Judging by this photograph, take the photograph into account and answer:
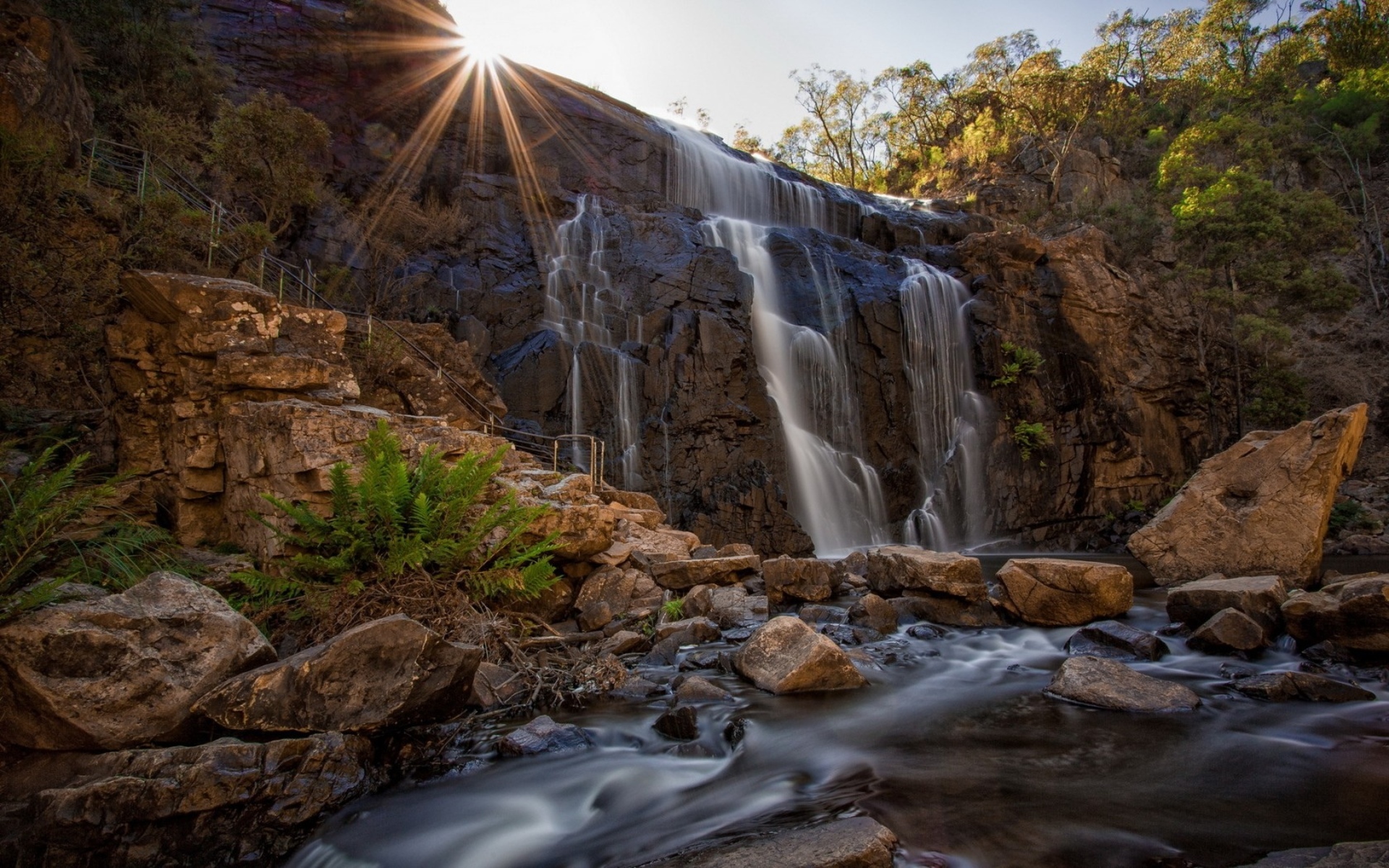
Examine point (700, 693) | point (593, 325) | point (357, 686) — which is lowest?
point (700, 693)

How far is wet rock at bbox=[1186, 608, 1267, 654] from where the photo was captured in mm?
6020

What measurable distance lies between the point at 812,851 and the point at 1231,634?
578 centimetres

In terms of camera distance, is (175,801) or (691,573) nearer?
(175,801)

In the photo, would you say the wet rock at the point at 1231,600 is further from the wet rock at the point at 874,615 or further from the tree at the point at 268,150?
the tree at the point at 268,150

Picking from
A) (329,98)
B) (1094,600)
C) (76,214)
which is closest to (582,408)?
(76,214)

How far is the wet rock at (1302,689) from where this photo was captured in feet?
15.4

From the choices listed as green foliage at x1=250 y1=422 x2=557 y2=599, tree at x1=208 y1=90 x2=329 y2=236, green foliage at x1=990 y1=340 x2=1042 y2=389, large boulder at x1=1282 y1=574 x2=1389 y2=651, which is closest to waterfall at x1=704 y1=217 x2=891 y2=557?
green foliage at x1=990 y1=340 x2=1042 y2=389

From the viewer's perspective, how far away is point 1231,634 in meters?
6.06

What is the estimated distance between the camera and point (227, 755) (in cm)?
308

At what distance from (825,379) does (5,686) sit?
20.4m

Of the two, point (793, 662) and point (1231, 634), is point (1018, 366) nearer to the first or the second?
point (1231, 634)

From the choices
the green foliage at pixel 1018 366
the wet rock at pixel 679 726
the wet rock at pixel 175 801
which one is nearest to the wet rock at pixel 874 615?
the wet rock at pixel 679 726

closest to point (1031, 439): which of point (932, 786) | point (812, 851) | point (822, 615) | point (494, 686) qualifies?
point (822, 615)

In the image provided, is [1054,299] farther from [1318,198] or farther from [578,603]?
[578,603]
